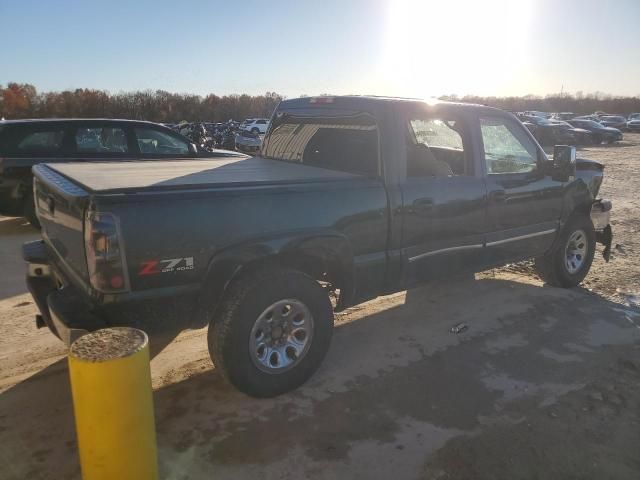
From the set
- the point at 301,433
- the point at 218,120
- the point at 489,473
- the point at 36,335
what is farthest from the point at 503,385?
the point at 218,120

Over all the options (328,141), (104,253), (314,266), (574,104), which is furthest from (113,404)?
(574,104)

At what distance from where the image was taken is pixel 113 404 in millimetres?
2176

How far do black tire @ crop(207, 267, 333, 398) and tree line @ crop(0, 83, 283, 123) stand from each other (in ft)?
149

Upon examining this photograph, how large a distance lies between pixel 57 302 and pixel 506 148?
392 centimetres

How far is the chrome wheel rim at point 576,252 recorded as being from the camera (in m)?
5.70

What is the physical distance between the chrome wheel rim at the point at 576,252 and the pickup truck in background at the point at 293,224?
52 centimetres

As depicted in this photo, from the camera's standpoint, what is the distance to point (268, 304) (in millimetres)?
3184

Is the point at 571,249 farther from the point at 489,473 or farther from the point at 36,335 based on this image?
the point at 36,335

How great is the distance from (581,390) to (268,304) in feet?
7.45

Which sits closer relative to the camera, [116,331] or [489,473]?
[116,331]

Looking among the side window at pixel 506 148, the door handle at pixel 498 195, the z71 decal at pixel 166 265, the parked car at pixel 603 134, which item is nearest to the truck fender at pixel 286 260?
the z71 decal at pixel 166 265

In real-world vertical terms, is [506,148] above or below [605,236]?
above

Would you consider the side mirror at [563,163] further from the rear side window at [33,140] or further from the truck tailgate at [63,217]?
the rear side window at [33,140]

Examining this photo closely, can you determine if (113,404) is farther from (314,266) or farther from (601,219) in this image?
(601,219)
